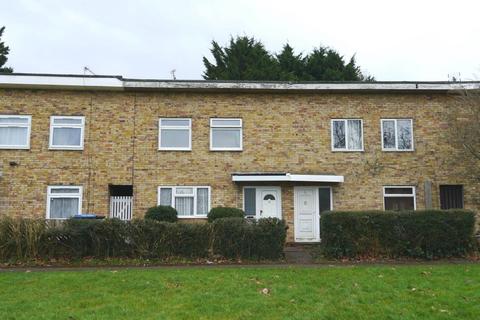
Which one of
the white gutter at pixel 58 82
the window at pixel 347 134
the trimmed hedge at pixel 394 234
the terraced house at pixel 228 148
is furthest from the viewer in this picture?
the window at pixel 347 134

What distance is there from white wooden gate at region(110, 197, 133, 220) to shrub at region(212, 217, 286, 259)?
19.6 feet

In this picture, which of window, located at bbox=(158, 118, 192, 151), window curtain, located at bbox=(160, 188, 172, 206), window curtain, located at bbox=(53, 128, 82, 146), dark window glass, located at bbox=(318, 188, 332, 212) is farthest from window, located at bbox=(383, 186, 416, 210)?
window curtain, located at bbox=(53, 128, 82, 146)

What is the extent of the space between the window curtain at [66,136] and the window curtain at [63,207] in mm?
2047

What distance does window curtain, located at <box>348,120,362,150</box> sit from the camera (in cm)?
1689

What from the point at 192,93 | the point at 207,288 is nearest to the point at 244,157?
the point at 192,93

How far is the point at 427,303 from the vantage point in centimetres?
687

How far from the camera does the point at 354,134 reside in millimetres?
17000

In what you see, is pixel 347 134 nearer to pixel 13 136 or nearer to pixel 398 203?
pixel 398 203

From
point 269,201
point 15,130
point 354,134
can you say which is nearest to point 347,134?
point 354,134

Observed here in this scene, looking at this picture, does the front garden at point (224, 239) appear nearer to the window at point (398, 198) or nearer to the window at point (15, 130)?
the window at point (398, 198)

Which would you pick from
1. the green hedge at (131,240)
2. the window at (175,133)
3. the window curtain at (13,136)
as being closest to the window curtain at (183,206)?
the window at (175,133)

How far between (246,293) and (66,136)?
11.5 meters

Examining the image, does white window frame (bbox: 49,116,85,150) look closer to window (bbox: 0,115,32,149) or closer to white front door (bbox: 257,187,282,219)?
window (bbox: 0,115,32,149)

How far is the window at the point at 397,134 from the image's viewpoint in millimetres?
16891
